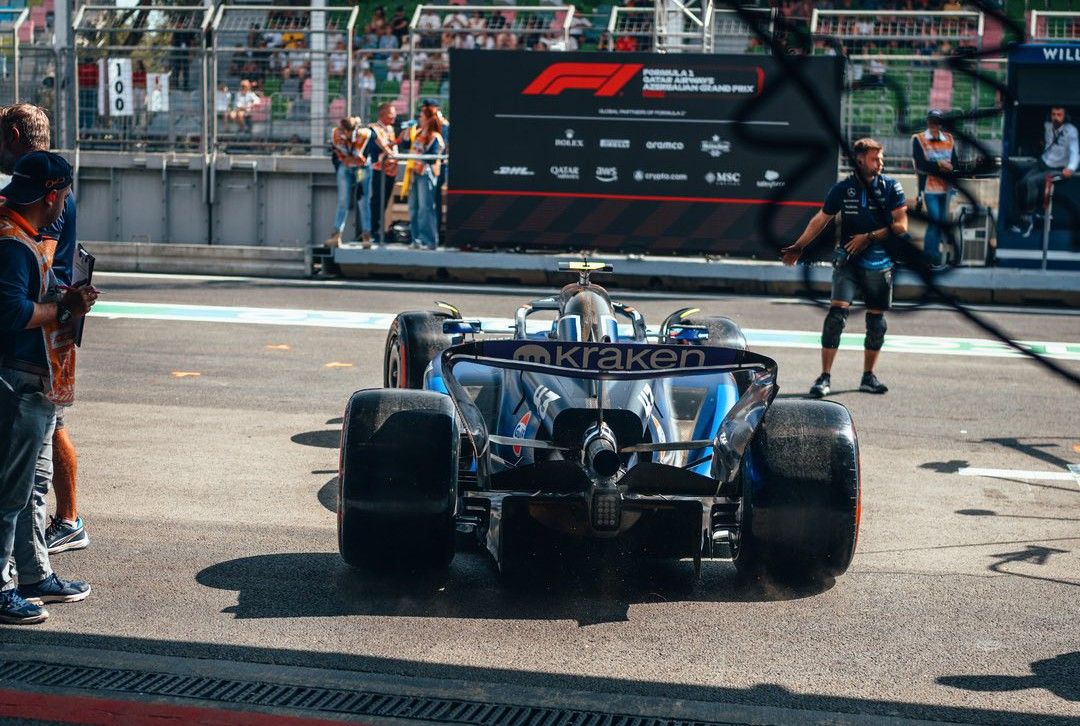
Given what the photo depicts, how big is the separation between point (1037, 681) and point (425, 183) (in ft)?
48.6

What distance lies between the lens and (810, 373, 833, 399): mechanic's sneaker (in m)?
11.2

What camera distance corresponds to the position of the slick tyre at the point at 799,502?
19.8ft

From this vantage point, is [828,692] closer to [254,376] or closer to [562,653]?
[562,653]

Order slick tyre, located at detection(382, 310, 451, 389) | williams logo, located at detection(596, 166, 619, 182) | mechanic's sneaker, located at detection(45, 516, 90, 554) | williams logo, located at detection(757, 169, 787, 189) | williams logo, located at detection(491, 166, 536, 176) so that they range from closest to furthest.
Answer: mechanic's sneaker, located at detection(45, 516, 90, 554)
slick tyre, located at detection(382, 310, 451, 389)
williams logo, located at detection(757, 169, 787, 189)
williams logo, located at detection(596, 166, 619, 182)
williams logo, located at detection(491, 166, 536, 176)

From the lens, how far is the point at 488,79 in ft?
62.3

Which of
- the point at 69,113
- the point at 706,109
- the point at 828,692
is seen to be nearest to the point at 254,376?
the point at 828,692

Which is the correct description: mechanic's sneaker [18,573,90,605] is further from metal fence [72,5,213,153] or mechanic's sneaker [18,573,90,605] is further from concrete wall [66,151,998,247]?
metal fence [72,5,213,153]

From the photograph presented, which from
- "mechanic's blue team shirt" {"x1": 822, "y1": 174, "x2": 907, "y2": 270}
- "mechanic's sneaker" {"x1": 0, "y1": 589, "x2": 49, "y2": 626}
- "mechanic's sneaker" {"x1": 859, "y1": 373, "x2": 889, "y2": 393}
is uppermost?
"mechanic's blue team shirt" {"x1": 822, "y1": 174, "x2": 907, "y2": 270}

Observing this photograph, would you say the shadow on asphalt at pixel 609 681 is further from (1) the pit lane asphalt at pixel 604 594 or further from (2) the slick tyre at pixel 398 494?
(2) the slick tyre at pixel 398 494

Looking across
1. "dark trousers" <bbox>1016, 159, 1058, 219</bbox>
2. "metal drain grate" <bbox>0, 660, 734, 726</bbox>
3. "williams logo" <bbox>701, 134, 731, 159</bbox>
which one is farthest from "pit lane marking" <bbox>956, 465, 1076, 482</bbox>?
"williams logo" <bbox>701, 134, 731, 159</bbox>

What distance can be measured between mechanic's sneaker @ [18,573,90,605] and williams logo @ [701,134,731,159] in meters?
13.9

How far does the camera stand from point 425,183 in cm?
1922

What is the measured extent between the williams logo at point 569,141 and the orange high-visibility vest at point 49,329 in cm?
1349

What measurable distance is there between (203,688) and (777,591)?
8.21 ft
